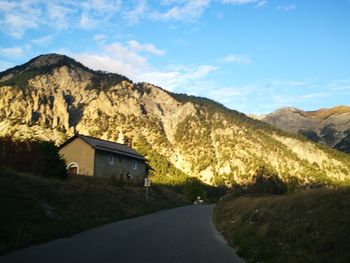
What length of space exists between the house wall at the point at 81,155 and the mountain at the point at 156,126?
70.0 metres

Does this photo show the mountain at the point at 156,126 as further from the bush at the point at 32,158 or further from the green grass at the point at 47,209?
the green grass at the point at 47,209

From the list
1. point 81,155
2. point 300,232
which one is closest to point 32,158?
point 81,155

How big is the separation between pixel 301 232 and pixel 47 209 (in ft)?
39.8

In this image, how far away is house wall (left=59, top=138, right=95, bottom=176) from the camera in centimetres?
5328

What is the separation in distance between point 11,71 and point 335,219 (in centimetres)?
19253

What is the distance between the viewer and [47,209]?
66.4ft

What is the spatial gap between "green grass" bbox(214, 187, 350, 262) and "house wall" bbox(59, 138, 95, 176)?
36624 millimetres

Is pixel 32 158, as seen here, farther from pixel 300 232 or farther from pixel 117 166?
pixel 300 232

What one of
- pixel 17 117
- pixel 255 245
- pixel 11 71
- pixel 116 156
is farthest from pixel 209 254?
pixel 11 71

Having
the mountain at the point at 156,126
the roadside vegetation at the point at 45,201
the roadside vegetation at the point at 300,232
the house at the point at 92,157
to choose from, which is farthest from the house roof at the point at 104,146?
the mountain at the point at 156,126

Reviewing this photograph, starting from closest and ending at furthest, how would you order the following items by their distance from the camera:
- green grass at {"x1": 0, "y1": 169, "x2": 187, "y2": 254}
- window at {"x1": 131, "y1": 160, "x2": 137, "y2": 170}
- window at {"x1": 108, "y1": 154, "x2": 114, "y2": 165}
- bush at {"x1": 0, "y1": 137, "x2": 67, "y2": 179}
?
green grass at {"x1": 0, "y1": 169, "x2": 187, "y2": 254} < bush at {"x1": 0, "y1": 137, "x2": 67, "y2": 179} < window at {"x1": 108, "y1": 154, "x2": 114, "y2": 165} < window at {"x1": 131, "y1": 160, "x2": 137, "y2": 170}

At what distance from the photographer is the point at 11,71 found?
187 meters

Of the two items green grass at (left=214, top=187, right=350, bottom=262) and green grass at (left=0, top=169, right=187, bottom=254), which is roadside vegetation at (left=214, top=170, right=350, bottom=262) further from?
green grass at (left=0, top=169, right=187, bottom=254)

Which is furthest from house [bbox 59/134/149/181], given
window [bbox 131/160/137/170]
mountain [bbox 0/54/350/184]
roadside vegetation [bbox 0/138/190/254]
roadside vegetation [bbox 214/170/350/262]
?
mountain [bbox 0/54/350/184]
